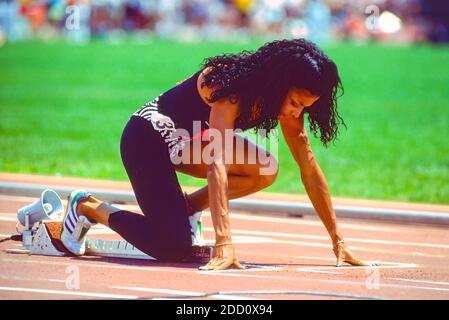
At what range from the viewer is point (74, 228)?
763 centimetres

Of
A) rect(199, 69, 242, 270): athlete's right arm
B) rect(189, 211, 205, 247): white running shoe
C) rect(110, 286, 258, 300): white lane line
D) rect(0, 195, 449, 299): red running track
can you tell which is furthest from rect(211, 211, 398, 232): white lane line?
rect(110, 286, 258, 300): white lane line

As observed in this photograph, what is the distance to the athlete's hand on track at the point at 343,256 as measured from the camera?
755cm

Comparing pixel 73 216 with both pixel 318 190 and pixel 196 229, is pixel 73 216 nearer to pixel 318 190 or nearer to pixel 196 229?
pixel 196 229

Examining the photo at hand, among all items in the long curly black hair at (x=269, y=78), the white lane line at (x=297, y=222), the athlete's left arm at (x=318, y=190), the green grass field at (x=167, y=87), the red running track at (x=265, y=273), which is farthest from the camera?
the green grass field at (x=167, y=87)

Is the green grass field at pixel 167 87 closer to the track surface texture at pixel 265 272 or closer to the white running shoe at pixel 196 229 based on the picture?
the track surface texture at pixel 265 272

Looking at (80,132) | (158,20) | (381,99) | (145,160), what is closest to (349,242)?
(145,160)

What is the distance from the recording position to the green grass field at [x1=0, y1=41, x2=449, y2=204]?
12.7 m

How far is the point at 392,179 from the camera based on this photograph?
497 inches

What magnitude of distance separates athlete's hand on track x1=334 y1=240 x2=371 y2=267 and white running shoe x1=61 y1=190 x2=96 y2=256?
1652mm

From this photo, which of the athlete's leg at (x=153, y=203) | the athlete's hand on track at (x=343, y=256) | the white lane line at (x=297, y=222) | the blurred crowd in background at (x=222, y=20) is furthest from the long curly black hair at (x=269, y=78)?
the blurred crowd in background at (x=222, y=20)

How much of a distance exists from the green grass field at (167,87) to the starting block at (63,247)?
4096 millimetres

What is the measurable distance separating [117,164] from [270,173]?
19.2ft

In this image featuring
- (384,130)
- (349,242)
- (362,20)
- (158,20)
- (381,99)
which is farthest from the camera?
(158,20)
